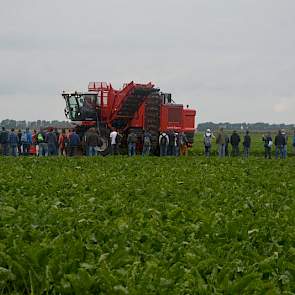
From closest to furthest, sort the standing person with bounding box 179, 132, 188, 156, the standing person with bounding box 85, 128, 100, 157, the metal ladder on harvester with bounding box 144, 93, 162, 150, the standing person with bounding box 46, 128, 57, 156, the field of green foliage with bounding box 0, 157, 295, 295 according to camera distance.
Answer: the field of green foliage with bounding box 0, 157, 295, 295, the standing person with bounding box 85, 128, 100, 157, the standing person with bounding box 46, 128, 57, 156, the metal ladder on harvester with bounding box 144, 93, 162, 150, the standing person with bounding box 179, 132, 188, 156

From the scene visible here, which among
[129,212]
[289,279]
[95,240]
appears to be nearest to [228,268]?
[289,279]

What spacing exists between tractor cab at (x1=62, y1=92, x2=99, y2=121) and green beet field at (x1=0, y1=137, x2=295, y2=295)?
19262 millimetres

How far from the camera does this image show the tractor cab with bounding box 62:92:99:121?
3148cm

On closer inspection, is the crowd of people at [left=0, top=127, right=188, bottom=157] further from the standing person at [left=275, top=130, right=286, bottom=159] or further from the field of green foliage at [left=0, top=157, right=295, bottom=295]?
the field of green foliage at [left=0, top=157, right=295, bottom=295]

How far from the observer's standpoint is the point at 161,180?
14320 mm

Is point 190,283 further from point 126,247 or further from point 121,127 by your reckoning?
point 121,127

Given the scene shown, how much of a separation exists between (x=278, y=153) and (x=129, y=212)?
27.1 meters

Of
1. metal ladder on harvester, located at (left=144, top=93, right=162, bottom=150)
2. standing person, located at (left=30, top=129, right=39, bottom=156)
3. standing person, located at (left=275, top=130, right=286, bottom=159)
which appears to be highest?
metal ladder on harvester, located at (left=144, top=93, right=162, bottom=150)

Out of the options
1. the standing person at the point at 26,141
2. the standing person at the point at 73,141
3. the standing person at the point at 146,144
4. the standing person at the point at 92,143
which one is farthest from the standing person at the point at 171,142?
the standing person at the point at 26,141

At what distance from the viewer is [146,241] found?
6648 millimetres

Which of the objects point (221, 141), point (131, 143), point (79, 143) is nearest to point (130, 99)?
point (131, 143)

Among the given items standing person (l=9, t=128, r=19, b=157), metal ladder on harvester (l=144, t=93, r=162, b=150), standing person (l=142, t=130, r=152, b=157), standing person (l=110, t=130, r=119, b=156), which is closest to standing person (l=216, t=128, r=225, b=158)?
metal ladder on harvester (l=144, t=93, r=162, b=150)

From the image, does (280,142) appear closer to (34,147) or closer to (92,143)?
Answer: (92,143)

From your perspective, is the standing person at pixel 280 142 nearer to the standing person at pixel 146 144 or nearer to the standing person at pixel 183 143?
the standing person at pixel 183 143
